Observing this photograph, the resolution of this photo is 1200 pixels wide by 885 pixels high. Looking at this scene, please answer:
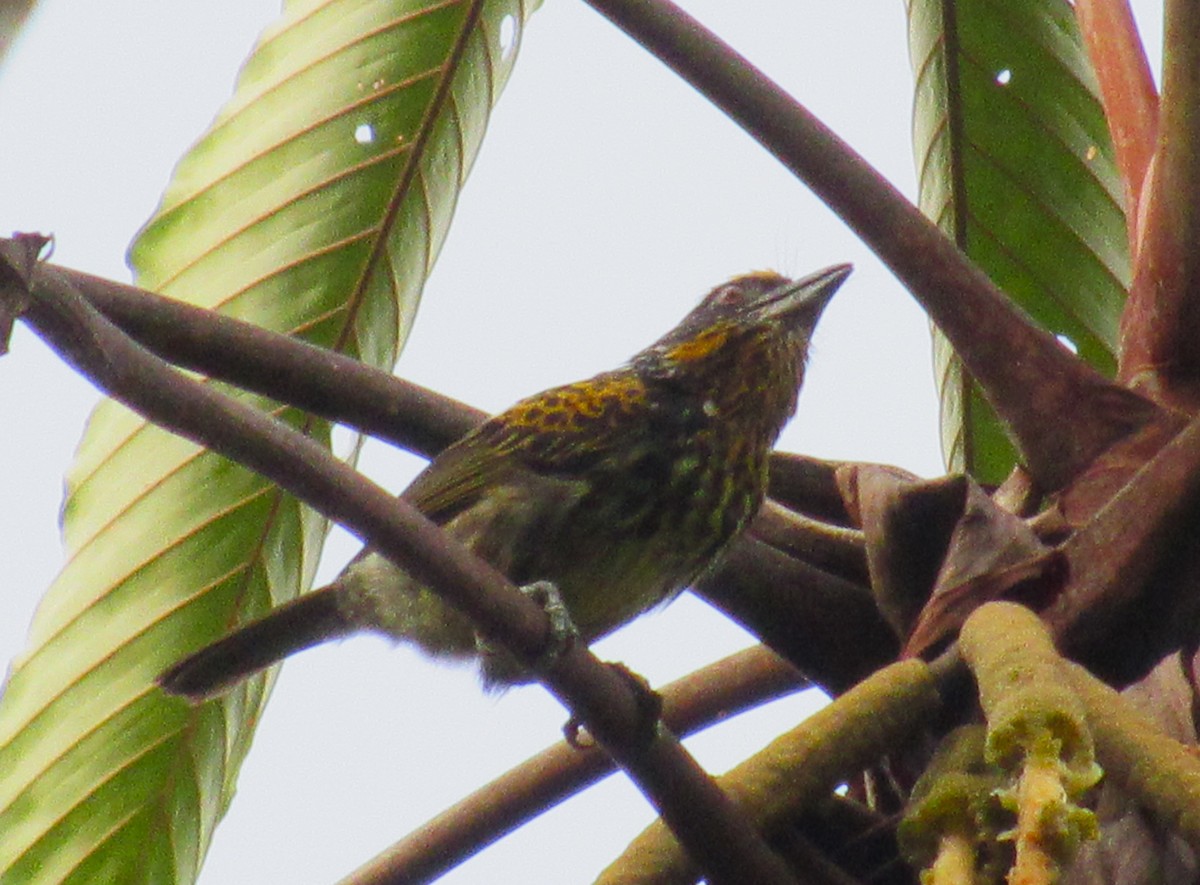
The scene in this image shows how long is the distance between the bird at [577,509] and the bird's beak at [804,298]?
205 millimetres

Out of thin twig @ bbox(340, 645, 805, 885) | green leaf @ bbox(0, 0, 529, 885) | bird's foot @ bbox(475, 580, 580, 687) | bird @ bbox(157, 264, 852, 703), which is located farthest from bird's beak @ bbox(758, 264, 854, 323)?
thin twig @ bbox(340, 645, 805, 885)

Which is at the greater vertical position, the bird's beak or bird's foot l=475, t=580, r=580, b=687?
the bird's beak

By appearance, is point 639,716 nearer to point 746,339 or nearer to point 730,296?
point 746,339

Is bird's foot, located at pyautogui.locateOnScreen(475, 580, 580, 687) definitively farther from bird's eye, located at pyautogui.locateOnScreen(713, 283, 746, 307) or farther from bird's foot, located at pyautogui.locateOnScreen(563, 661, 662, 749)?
bird's eye, located at pyautogui.locateOnScreen(713, 283, 746, 307)

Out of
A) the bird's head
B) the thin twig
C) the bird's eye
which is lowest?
the thin twig

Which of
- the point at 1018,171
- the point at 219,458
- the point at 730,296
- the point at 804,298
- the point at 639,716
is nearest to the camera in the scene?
the point at 639,716

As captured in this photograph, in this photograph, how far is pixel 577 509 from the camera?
8.60 feet

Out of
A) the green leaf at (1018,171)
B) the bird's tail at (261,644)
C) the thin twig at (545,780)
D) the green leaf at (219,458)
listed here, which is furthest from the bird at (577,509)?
the green leaf at (1018,171)

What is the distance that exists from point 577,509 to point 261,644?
52cm

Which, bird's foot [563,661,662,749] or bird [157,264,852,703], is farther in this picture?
bird [157,264,852,703]

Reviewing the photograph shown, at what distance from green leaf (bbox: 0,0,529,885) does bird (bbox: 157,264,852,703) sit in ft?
0.39

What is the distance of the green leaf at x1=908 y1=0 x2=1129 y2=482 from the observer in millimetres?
2936

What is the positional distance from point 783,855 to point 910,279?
714mm

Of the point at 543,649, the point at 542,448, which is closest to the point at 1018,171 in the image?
the point at 542,448
